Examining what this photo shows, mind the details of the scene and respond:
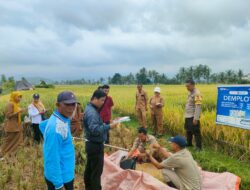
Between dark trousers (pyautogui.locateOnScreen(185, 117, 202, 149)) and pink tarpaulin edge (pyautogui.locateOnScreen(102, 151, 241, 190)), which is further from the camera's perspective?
dark trousers (pyautogui.locateOnScreen(185, 117, 202, 149))

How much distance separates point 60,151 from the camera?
2.79 m

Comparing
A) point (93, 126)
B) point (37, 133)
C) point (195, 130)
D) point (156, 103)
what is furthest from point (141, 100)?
point (93, 126)

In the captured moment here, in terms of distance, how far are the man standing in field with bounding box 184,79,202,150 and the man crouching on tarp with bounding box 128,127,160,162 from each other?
1769mm

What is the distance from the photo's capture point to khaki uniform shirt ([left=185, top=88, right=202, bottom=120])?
7.05 meters

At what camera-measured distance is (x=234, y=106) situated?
669cm

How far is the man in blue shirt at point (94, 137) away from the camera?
4.15 m

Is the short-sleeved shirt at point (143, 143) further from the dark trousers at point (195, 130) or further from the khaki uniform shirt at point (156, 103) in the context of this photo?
the khaki uniform shirt at point (156, 103)

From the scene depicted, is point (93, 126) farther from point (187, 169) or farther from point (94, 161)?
point (187, 169)

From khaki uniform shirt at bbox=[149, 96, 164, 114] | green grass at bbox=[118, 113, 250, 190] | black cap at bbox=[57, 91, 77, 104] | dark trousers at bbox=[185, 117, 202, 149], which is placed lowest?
green grass at bbox=[118, 113, 250, 190]

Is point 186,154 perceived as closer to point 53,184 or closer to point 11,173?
point 53,184

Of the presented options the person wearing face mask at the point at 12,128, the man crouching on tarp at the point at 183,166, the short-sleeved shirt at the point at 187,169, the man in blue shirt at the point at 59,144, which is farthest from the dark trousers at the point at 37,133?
the man in blue shirt at the point at 59,144

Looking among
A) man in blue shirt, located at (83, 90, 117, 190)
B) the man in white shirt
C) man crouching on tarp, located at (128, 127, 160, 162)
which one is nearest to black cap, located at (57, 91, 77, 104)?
man in blue shirt, located at (83, 90, 117, 190)

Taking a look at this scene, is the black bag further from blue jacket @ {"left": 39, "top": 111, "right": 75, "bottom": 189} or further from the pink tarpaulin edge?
blue jacket @ {"left": 39, "top": 111, "right": 75, "bottom": 189}

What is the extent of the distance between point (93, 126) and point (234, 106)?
3704 mm
